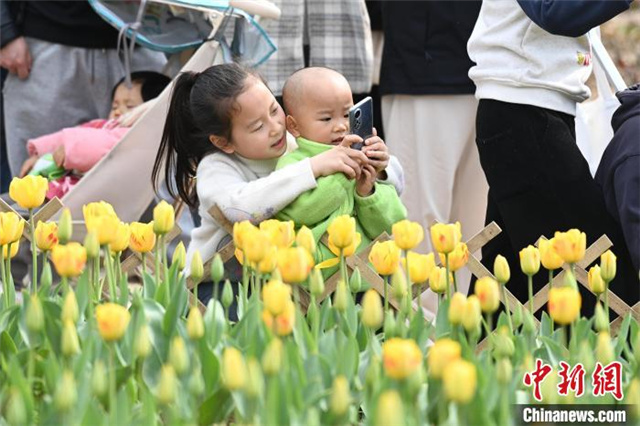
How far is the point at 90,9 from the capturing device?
5312mm

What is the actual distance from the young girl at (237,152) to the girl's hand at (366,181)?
0.04 m

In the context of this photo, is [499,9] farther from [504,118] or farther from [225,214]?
[225,214]

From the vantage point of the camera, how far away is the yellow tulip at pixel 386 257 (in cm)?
244

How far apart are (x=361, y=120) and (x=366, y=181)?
0.51ft

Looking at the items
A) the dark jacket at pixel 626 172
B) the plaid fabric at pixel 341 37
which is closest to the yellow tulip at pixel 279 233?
the dark jacket at pixel 626 172

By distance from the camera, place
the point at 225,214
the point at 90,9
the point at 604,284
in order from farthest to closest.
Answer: the point at 90,9 → the point at 225,214 → the point at 604,284

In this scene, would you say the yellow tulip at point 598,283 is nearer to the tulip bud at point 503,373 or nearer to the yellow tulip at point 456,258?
the yellow tulip at point 456,258

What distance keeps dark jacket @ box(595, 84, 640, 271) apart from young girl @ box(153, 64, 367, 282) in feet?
2.09

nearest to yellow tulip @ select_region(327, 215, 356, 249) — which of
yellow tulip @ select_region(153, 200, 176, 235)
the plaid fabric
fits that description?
yellow tulip @ select_region(153, 200, 176, 235)

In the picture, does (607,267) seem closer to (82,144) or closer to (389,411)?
(389,411)

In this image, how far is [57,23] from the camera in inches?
209

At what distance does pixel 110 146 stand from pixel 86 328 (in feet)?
7.73

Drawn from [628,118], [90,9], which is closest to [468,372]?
[628,118]

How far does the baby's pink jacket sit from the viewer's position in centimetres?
461
